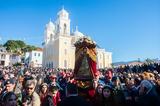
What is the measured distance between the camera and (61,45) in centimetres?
7281

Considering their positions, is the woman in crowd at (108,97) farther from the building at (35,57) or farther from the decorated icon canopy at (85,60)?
the building at (35,57)

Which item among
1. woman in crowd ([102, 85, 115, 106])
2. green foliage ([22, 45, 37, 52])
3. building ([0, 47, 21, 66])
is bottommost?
woman in crowd ([102, 85, 115, 106])

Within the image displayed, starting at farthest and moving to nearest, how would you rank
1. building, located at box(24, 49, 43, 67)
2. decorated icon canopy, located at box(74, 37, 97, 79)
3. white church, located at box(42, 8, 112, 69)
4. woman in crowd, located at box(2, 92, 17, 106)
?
1. building, located at box(24, 49, 43, 67)
2. white church, located at box(42, 8, 112, 69)
3. decorated icon canopy, located at box(74, 37, 97, 79)
4. woman in crowd, located at box(2, 92, 17, 106)

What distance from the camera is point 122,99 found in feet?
21.5

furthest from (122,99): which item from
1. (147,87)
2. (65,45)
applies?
(65,45)

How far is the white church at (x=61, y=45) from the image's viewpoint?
72625 mm

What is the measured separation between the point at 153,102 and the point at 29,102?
2.85m

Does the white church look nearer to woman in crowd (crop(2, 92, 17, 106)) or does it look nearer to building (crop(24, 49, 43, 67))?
building (crop(24, 49, 43, 67))

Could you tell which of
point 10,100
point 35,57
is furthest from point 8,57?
point 10,100

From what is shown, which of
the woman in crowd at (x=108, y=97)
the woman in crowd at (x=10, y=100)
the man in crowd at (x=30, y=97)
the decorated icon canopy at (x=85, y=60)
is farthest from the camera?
A: the decorated icon canopy at (x=85, y=60)

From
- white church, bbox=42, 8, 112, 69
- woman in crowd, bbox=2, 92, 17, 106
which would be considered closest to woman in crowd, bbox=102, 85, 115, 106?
woman in crowd, bbox=2, 92, 17, 106

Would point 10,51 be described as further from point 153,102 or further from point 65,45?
point 153,102

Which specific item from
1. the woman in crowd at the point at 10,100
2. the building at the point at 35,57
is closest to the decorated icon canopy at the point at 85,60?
the woman in crowd at the point at 10,100

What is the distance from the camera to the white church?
72625 millimetres
